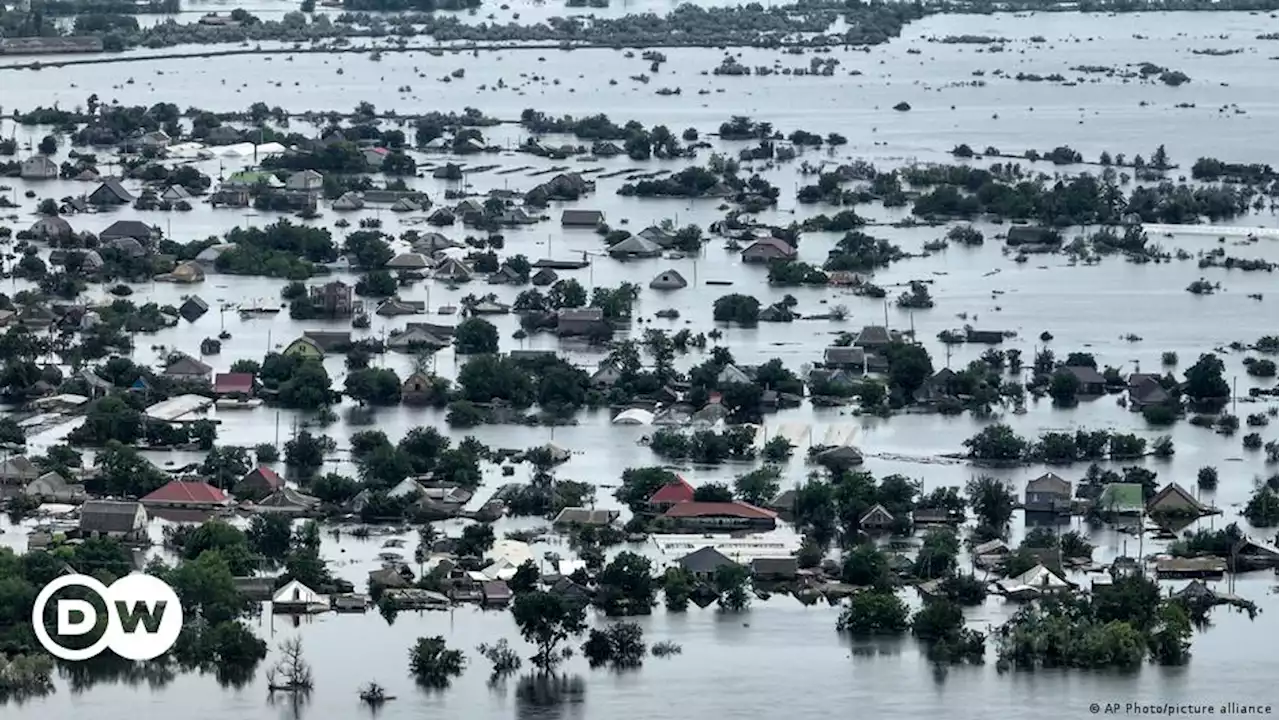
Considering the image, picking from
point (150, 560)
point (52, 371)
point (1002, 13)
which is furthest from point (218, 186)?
point (1002, 13)

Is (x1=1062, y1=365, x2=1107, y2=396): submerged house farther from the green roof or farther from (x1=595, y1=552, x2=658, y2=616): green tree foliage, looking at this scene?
(x1=595, y1=552, x2=658, y2=616): green tree foliage

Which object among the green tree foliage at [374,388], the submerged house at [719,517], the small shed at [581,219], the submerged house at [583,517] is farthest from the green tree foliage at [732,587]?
the small shed at [581,219]

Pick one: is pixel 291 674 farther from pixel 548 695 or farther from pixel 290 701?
pixel 548 695

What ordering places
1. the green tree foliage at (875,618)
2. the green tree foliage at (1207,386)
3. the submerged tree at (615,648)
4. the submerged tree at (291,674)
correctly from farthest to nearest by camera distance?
the green tree foliage at (1207,386) < the green tree foliage at (875,618) < the submerged tree at (615,648) < the submerged tree at (291,674)

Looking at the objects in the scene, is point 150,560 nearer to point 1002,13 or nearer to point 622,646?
point 622,646

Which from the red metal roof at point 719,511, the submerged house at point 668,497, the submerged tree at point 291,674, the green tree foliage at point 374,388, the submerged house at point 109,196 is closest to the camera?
the submerged tree at point 291,674

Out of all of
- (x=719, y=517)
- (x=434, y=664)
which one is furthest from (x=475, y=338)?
(x=434, y=664)

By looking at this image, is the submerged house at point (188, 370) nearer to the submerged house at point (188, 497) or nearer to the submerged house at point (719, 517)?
the submerged house at point (188, 497)
